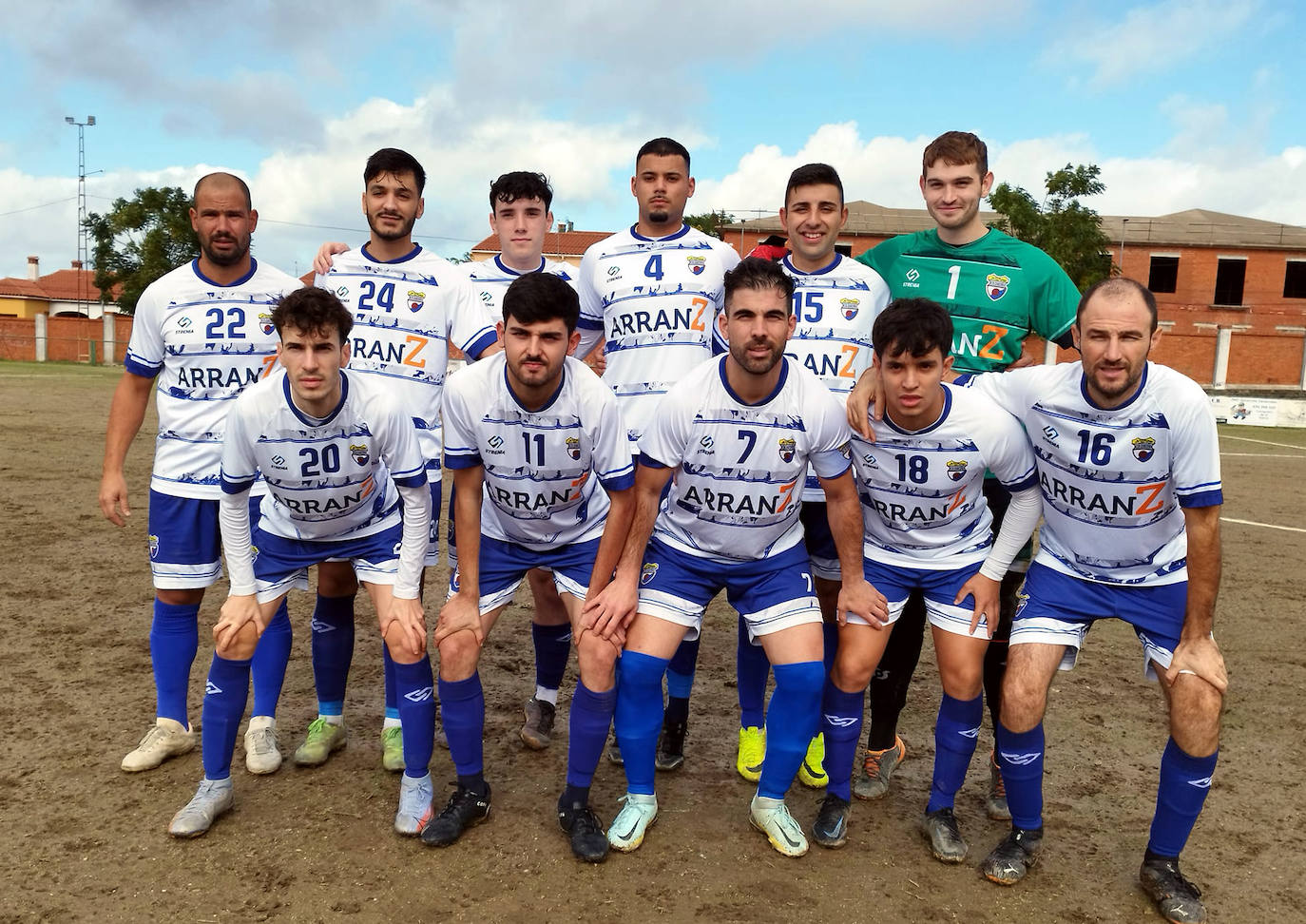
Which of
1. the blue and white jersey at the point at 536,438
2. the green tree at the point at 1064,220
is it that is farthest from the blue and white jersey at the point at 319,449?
the green tree at the point at 1064,220

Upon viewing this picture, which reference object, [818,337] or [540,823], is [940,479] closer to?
[818,337]

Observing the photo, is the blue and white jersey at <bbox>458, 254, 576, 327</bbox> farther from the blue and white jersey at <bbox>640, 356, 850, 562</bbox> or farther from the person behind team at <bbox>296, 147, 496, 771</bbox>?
the blue and white jersey at <bbox>640, 356, 850, 562</bbox>

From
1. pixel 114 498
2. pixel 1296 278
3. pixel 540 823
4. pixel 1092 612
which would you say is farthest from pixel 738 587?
pixel 1296 278

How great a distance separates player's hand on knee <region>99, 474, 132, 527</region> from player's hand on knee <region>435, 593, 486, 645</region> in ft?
6.28

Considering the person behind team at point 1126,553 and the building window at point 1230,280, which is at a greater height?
the building window at point 1230,280

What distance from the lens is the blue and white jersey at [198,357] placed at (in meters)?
4.41

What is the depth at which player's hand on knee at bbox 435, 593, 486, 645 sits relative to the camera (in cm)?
388

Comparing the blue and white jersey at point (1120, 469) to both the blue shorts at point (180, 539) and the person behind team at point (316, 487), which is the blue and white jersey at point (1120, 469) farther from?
the blue shorts at point (180, 539)

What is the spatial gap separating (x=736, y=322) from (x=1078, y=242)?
36576mm

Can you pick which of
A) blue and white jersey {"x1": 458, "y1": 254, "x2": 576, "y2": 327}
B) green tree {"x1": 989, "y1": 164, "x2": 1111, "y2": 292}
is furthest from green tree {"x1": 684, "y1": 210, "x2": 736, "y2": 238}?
blue and white jersey {"x1": 458, "y1": 254, "x2": 576, "y2": 327}

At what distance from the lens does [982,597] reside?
387cm

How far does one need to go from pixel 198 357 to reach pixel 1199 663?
178 inches

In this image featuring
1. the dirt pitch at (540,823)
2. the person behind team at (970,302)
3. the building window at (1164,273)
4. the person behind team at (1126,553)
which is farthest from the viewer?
the building window at (1164,273)

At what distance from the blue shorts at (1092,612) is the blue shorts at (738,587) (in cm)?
86
